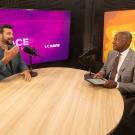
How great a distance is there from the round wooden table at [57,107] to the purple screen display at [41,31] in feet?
4.26

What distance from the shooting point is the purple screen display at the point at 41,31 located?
364 centimetres

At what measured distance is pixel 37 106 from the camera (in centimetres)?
182

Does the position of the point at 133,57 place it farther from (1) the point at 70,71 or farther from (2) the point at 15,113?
(2) the point at 15,113

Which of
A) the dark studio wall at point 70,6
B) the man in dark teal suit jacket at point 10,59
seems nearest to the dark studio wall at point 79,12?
the dark studio wall at point 70,6

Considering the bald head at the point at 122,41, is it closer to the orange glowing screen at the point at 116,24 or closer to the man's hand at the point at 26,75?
the orange glowing screen at the point at 116,24

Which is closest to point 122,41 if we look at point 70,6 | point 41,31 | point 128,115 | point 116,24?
point 128,115

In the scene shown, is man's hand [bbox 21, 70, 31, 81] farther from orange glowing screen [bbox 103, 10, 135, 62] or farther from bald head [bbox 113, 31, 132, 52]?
orange glowing screen [bbox 103, 10, 135, 62]

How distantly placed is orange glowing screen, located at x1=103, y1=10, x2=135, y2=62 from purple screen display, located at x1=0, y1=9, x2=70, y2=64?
747 mm

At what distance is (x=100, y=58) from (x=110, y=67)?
1.36 metres

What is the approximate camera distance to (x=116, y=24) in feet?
12.3

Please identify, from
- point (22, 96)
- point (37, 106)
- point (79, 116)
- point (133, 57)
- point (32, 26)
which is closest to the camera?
point (79, 116)

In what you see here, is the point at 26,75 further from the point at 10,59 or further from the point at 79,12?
the point at 79,12

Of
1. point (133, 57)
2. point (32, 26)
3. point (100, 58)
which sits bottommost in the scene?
point (100, 58)

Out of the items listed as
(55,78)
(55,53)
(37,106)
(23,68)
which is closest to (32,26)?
(55,53)
